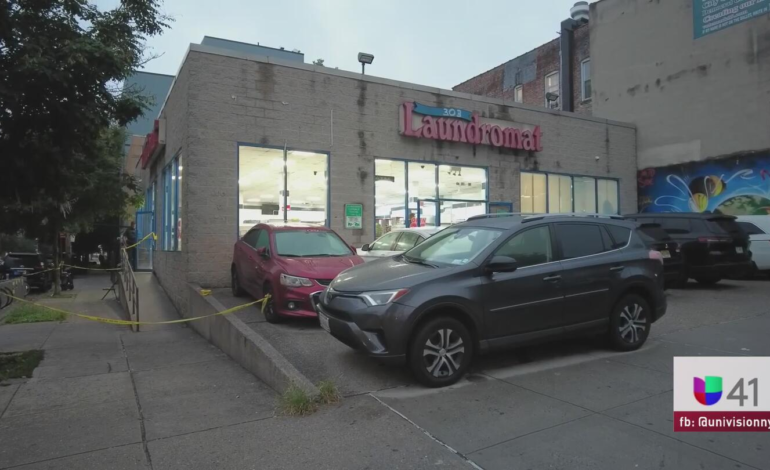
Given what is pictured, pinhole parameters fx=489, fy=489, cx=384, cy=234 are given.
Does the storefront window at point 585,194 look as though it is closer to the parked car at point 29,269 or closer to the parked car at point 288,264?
the parked car at point 288,264

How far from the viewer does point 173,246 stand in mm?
13375

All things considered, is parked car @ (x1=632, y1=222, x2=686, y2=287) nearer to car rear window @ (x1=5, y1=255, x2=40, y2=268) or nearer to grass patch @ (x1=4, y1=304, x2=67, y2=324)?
grass patch @ (x1=4, y1=304, x2=67, y2=324)

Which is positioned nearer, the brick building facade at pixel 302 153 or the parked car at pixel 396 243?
the parked car at pixel 396 243

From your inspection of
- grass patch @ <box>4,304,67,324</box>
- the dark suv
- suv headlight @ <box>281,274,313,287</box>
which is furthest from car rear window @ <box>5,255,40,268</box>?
the dark suv

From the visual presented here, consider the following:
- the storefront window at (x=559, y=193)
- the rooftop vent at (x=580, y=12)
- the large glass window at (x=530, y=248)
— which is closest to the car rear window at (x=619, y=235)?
the large glass window at (x=530, y=248)

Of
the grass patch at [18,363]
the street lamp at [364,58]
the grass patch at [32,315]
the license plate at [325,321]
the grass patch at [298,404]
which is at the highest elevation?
the street lamp at [364,58]

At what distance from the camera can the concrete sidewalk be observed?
367cm

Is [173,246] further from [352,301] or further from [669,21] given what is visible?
[669,21]

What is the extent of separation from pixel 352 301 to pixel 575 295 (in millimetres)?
2613

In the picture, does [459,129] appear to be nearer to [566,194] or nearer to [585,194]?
[566,194]

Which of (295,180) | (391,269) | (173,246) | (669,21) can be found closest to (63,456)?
(391,269)

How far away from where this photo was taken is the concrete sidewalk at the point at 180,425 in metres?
3.67

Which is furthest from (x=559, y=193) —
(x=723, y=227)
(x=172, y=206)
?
(x=172, y=206)

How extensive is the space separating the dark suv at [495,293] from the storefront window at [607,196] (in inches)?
487
